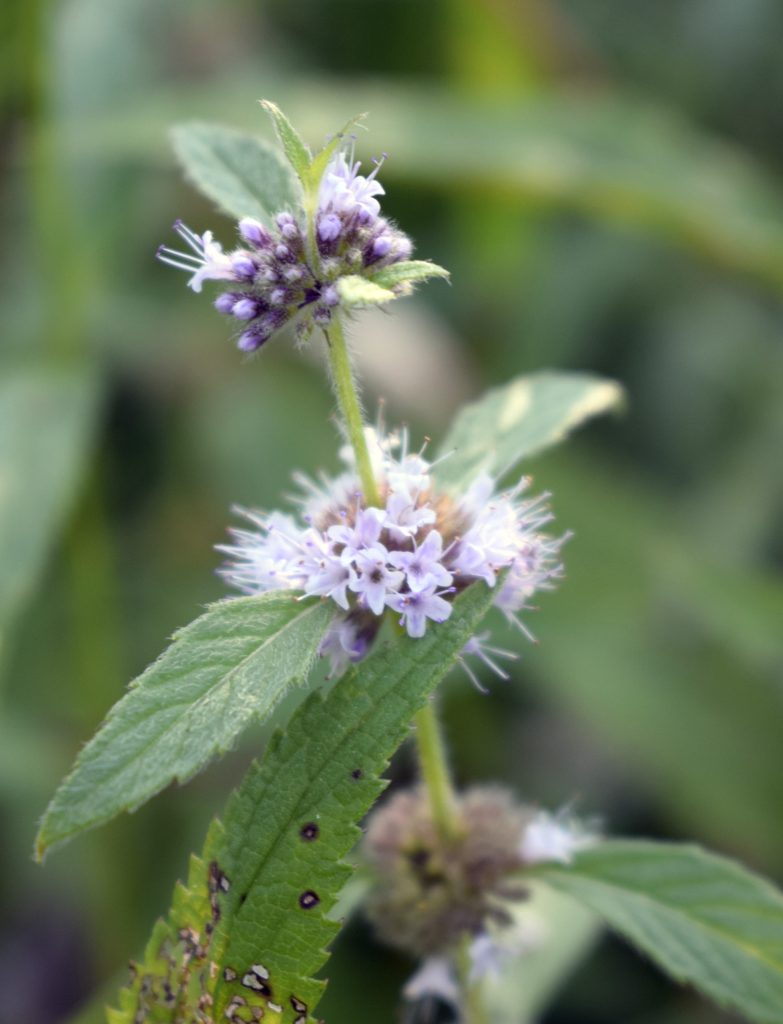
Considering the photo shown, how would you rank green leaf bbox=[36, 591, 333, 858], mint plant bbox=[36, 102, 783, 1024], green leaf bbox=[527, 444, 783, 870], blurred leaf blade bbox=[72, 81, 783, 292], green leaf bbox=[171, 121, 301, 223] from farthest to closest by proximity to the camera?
1. blurred leaf blade bbox=[72, 81, 783, 292]
2. green leaf bbox=[527, 444, 783, 870]
3. green leaf bbox=[171, 121, 301, 223]
4. mint plant bbox=[36, 102, 783, 1024]
5. green leaf bbox=[36, 591, 333, 858]

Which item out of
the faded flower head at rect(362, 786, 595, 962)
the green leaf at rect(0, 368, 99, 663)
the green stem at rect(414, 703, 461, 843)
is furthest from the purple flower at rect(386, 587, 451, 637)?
the green leaf at rect(0, 368, 99, 663)

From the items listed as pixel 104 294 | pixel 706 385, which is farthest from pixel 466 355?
pixel 104 294

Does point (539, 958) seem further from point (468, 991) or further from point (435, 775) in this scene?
point (435, 775)

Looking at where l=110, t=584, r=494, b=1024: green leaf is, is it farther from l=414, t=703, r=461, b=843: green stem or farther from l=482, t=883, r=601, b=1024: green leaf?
l=482, t=883, r=601, b=1024: green leaf

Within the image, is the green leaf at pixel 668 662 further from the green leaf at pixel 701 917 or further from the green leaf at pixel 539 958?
the green leaf at pixel 701 917

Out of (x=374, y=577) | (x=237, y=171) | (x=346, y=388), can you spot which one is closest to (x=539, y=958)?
(x=374, y=577)

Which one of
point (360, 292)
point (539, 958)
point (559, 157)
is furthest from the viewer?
point (559, 157)

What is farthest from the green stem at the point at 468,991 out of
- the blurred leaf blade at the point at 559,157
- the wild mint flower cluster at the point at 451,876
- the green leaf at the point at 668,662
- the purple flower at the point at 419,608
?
the blurred leaf blade at the point at 559,157

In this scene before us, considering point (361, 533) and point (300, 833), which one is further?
point (361, 533)
